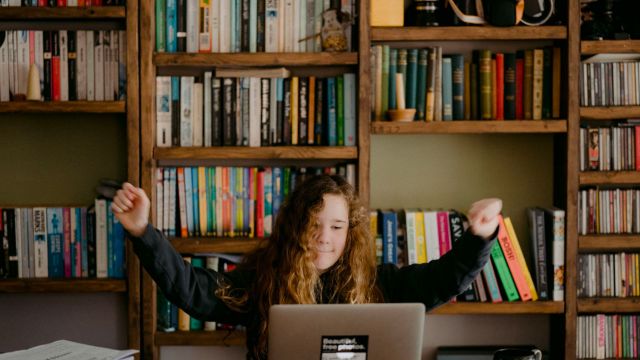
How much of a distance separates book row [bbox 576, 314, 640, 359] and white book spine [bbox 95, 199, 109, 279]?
5.75 feet

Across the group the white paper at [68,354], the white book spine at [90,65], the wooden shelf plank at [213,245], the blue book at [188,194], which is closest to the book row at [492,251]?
the wooden shelf plank at [213,245]

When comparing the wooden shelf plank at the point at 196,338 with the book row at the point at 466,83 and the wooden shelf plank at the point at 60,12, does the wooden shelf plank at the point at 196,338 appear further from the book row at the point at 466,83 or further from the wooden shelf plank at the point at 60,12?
the wooden shelf plank at the point at 60,12

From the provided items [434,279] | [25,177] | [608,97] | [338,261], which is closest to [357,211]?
[338,261]

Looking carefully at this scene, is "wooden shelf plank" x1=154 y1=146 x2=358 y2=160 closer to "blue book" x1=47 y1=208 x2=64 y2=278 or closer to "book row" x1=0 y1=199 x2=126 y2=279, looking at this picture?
"book row" x1=0 y1=199 x2=126 y2=279

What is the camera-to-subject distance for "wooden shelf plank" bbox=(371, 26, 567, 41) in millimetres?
2645

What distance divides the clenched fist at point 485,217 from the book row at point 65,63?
56.8 inches

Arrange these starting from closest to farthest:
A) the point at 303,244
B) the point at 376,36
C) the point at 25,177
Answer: the point at 303,244 → the point at 376,36 → the point at 25,177

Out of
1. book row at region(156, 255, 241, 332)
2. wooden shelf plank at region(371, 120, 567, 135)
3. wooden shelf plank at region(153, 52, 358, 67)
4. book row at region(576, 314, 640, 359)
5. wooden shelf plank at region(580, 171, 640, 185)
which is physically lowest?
book row at region(576, 314, 640, 359)

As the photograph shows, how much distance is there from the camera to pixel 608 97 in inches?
108

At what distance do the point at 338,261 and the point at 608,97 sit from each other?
1.29 m

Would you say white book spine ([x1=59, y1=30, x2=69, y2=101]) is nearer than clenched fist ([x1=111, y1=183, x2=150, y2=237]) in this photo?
No

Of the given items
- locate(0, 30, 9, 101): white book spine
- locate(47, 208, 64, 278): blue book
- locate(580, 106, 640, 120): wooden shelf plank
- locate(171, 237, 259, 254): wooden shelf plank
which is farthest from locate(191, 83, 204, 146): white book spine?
locate(580, 106, 640, 120): wooden shelf plank

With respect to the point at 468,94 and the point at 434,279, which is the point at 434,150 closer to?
the point at 468,94

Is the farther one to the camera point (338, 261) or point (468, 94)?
point (468, 94)
